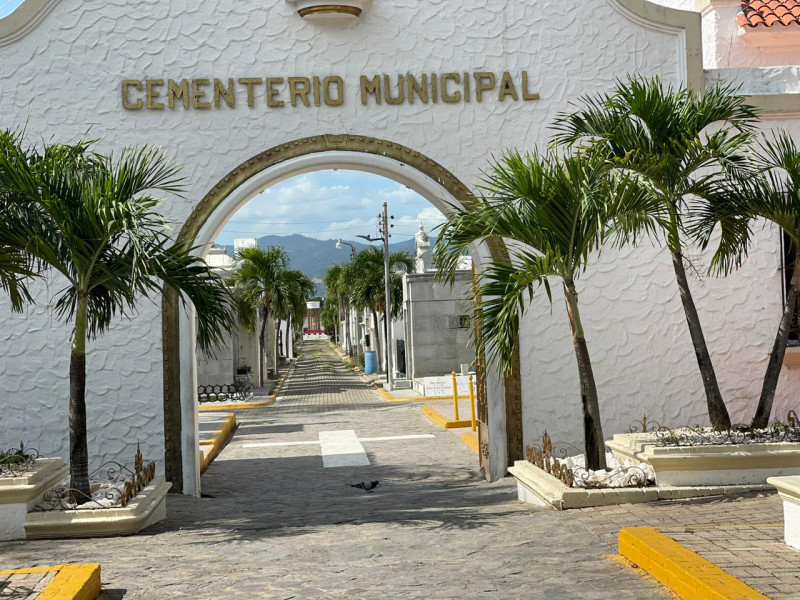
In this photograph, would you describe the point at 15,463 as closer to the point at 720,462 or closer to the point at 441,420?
the point at 720,462

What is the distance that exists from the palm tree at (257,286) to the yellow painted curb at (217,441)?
1325 cm

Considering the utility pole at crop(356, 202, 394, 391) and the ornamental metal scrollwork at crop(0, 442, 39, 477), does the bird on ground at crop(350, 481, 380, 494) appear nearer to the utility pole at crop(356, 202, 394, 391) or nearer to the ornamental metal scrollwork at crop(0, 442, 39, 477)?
the ornamental metal scrollwork at crop(0, 442, 39, 477)

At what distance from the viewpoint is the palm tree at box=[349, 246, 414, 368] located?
42.8 meters

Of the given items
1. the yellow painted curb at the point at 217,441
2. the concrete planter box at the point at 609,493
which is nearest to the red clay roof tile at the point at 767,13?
the concrete planter box at the point at 609,493

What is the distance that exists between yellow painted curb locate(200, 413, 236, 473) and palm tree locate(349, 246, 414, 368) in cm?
2201

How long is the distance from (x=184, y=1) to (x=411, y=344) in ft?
74.3

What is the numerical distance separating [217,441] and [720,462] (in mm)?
Result: 10071

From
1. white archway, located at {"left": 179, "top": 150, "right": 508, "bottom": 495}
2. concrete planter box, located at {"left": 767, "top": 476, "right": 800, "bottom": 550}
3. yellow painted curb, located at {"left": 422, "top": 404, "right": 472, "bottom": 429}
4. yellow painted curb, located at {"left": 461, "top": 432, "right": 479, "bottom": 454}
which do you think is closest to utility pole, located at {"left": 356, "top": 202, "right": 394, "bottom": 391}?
yellow painted curb, located at {"left": 422, "top": 404, "right": 472, "bottom": 429}

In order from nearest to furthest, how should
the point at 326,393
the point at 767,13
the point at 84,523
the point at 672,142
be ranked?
1. the point at 84,523
2. the point at 672,142
3. the point at 767,13
4. the point at 326,393

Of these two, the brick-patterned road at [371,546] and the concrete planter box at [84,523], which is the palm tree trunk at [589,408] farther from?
the concrete planter box at [84,523]

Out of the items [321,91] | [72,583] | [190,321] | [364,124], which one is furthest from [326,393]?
[72,583]

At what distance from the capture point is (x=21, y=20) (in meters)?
10.7

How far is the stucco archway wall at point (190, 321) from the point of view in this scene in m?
10.7

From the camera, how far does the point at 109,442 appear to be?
10.7 m
